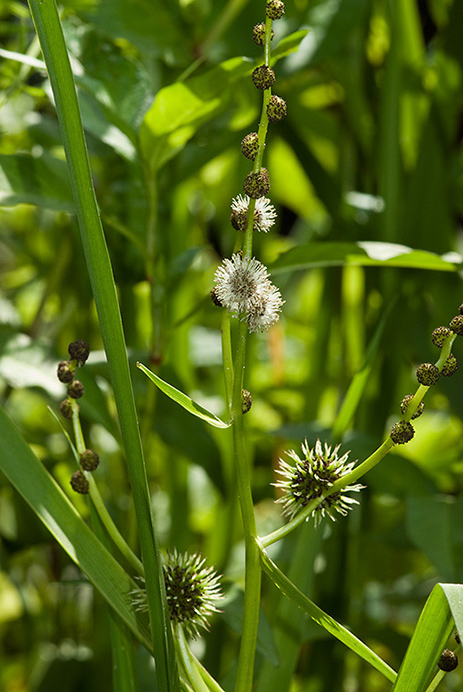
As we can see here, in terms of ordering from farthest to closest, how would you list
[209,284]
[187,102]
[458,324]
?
1. [209,284]
2. [187,102]
3. [458,324]

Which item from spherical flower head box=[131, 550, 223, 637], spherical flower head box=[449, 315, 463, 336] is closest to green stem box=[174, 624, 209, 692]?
spherical flower head box=[131, 550, 223, 637]

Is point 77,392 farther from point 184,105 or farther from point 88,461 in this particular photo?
point 184,105

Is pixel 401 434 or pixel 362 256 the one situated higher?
pixel 362 256

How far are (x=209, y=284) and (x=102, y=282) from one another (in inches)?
19.6

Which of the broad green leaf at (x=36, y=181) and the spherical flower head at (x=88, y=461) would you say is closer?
the spherical flower head at (x=88, y=461)

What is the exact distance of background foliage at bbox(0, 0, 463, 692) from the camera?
32 centimetres

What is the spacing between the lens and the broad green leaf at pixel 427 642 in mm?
183

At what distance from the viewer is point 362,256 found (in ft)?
1.02

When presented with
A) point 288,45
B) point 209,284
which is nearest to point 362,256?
point 288,45

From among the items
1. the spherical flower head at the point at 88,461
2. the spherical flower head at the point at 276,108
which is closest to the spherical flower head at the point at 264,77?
the spherical flower head at the point at 276,108

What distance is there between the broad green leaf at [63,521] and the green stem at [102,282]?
0.09 ft

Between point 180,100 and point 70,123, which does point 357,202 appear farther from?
point 70,123

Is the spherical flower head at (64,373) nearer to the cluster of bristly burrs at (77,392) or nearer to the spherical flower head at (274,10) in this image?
the cluster of bristly burrs at (77,392)

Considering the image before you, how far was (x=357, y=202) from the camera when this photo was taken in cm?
46
